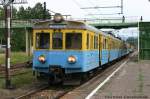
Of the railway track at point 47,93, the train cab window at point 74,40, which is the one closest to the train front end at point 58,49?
the train cab window at point 74,40

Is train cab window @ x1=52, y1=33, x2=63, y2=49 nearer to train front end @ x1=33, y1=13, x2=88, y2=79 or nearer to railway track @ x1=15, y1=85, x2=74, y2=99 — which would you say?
train front end @ x1=33, y1=13, x2=88, y2=79

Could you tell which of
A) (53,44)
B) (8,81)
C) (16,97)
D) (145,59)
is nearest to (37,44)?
(53,44)

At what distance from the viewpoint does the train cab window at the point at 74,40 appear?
17.8 meters

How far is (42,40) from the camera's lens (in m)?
18.1

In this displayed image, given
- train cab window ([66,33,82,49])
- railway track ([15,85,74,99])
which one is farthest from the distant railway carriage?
railway track ([15,85,74,99])

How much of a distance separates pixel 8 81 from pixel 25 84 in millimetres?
2002

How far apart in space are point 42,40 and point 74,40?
1.26 meters

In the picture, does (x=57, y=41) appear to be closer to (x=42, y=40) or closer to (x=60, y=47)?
(x=60, y=47)

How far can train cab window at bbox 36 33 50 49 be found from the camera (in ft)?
59.1

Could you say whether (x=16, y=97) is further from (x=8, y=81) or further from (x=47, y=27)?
(x=47, y=27)

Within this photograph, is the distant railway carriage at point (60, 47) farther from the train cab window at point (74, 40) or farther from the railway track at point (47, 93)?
the railway track at point (47, 93)

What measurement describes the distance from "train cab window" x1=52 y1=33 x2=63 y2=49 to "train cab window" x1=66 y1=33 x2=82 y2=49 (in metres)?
0.27

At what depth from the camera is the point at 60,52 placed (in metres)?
17.7

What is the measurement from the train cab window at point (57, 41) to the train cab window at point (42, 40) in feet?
0.79
